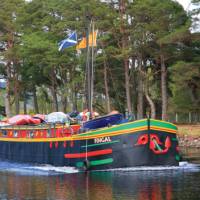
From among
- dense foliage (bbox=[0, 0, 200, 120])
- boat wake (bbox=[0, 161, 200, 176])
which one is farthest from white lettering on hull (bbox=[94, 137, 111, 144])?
dense foliage (bbox=[0, 0, 200, 120])

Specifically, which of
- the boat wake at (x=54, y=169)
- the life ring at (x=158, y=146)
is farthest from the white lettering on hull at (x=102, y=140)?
the life ring at (x=158, y=146)

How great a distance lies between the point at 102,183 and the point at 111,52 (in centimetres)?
3697

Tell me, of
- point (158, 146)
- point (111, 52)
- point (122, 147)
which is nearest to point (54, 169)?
point (122, 147)

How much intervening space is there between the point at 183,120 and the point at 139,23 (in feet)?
74.0

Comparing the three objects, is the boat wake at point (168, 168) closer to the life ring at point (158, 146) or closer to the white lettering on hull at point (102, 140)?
the life ring at point (158, 146)

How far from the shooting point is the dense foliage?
65625 mm

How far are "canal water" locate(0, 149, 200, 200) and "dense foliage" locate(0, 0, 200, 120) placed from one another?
2360 centimetres

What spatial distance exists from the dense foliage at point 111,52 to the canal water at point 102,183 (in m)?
23.6

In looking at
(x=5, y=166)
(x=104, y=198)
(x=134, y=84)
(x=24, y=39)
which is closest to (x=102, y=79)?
(x=134, y=84)

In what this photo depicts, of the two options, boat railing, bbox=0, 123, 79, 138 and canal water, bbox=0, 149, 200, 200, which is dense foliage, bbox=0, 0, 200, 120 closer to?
boat railing, bbox=0, 123, 79, 138

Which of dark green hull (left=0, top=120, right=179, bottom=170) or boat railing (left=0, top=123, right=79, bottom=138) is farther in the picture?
boat railing (left=0, top=123, right=79, bottom=138)

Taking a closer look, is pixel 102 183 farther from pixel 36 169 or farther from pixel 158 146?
pixel 36 169

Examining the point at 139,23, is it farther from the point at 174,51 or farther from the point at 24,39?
the point at 24,39

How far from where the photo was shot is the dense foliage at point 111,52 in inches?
2584
